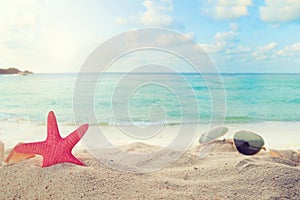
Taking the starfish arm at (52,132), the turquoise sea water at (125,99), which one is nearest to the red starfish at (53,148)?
the starfish arm at (52,132)

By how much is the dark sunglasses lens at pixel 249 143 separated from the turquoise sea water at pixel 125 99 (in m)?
0.42

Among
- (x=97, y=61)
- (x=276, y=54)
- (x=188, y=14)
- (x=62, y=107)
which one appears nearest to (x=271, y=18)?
(x=276, y=54)

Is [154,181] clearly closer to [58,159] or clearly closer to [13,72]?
[58,159]

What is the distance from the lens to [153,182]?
2.74 ft

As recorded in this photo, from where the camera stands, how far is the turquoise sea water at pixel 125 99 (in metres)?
1.69

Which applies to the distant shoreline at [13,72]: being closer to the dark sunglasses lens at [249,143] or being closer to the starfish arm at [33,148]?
the starfish arm at [33,148]

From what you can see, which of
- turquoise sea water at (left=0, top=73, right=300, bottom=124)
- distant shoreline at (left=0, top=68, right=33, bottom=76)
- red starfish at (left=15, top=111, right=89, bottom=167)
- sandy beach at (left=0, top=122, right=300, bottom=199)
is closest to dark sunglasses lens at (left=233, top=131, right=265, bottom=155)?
sandy beach at (left=0, top=122, right=300, bottom=199)

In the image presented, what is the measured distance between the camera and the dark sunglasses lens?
110 cm

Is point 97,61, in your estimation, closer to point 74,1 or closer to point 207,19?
point 74,1

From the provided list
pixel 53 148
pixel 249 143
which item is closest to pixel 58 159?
pixel 53 148

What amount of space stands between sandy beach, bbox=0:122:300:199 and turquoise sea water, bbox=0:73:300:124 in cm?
63

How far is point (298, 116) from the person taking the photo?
253 centimetres

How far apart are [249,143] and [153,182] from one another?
0.46 meters

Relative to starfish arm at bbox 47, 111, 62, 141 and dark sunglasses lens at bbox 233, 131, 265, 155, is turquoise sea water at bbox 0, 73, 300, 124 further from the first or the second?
starfish arm at bbox 47, 111, 62, 141
